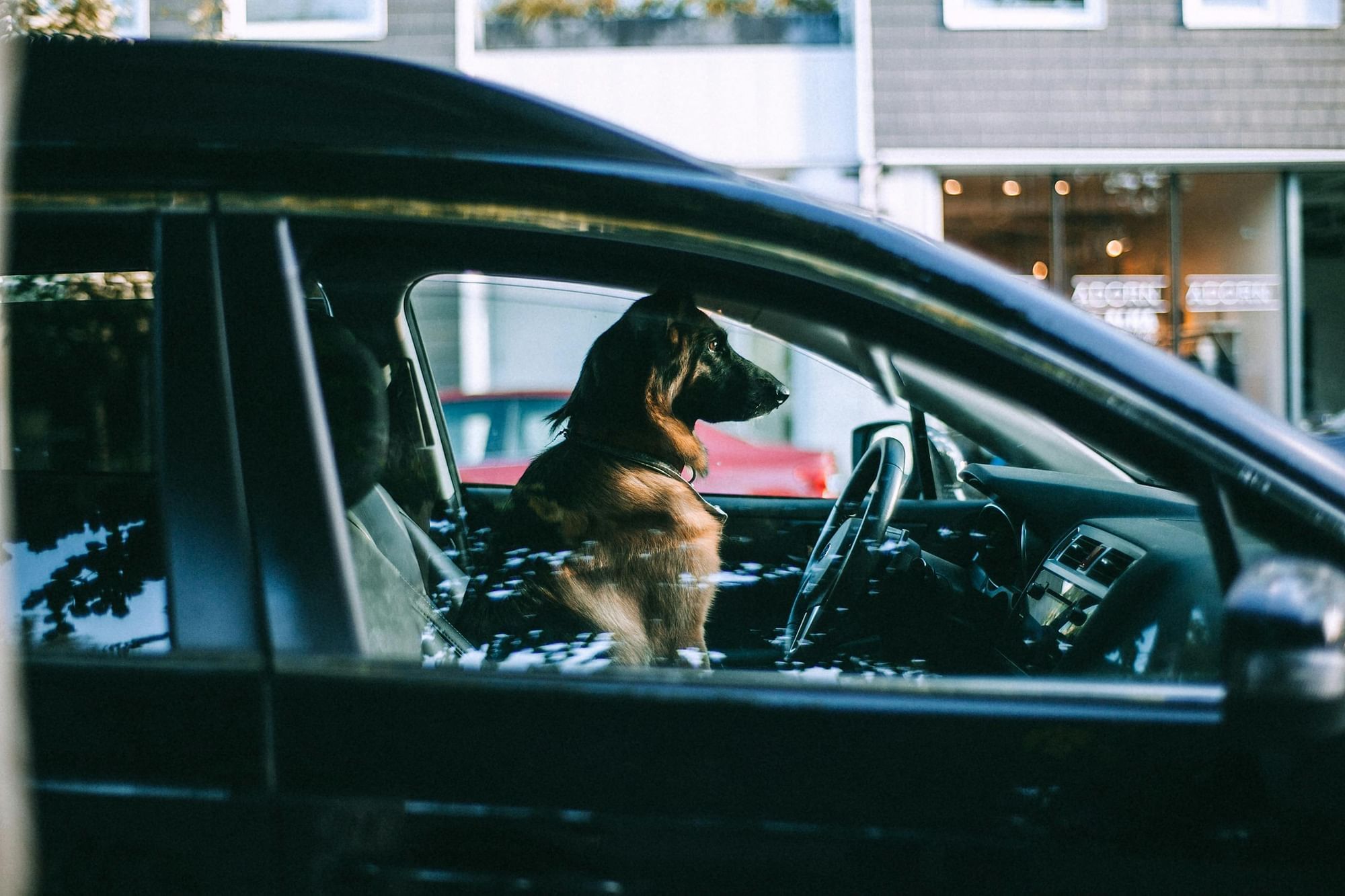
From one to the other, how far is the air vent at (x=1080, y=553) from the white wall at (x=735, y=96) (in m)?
8.71

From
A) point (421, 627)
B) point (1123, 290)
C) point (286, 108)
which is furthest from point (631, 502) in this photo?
point (1123, 290)

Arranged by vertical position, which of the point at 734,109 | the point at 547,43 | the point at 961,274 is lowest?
the point at 961,274

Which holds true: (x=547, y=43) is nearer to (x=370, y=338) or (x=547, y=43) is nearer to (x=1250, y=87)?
(x=1250, y=87)

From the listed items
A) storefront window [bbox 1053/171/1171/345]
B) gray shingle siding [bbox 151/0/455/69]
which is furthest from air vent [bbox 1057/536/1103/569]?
gray shingle siding [bbox 151/0/455/69]

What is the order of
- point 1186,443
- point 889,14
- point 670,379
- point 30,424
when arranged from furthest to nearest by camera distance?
Result: point 889,14 → point 670,379 → point 30,424 → point 1186,443

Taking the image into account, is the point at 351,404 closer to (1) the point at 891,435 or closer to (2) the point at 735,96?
(1) the point at 891,435

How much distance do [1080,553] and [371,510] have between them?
1.33 meters

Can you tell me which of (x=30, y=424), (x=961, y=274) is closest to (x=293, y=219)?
(x=30, y=424)

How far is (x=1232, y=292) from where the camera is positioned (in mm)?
10508

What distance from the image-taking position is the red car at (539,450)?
8.78ft

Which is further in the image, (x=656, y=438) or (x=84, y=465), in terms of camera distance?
(x=656, y=438)

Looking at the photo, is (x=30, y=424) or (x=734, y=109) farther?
(x=734, y=109)

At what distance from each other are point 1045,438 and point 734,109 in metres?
9.03

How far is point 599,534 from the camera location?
1809 mm
